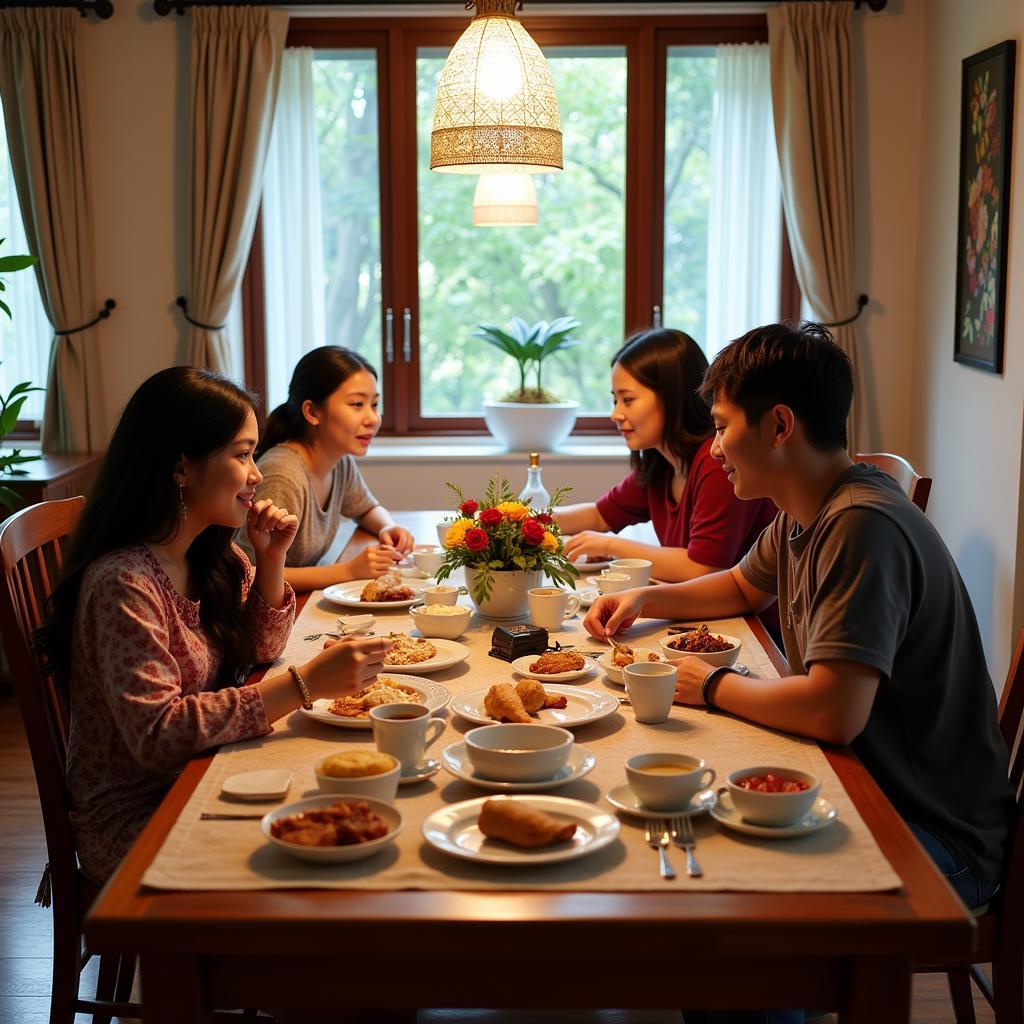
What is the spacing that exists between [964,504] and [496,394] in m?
1.88

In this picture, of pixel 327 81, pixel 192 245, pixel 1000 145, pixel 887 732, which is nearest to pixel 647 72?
pixel 327 81

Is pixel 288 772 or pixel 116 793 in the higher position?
pixel 288 772

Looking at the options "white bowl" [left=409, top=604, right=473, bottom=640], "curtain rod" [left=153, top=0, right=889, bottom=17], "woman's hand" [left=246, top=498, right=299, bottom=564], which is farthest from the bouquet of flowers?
"curtain rod" [left=153, top=0, right=889, bottom=17]

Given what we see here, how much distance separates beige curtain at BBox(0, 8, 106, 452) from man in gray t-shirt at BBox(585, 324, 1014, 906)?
3.42m

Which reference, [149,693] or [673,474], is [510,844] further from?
[673,474]

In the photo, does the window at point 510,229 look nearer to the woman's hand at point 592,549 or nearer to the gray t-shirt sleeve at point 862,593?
the woman's hand at point 592,549

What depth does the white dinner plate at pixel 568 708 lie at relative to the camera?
1.69 metres

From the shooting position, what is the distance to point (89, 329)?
471cm

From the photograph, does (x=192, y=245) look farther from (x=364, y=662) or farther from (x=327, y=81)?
(x=364, y=662)

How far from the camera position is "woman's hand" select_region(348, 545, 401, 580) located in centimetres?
267

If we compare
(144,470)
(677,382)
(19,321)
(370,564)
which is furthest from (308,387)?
(19,321)

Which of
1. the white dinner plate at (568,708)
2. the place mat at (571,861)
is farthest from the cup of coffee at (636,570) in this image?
the place mat at (571,861)

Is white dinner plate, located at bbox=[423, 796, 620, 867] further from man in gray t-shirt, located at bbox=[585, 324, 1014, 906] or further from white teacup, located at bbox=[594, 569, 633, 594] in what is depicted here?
white teacup, located at bbox=[594, 569, 633, 594]

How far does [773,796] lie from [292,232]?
3956 millimetres
